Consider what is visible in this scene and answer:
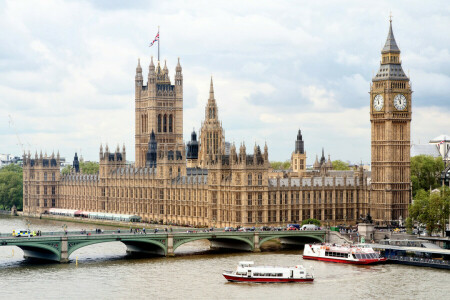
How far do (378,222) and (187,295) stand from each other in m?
65.2

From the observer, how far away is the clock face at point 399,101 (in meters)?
160

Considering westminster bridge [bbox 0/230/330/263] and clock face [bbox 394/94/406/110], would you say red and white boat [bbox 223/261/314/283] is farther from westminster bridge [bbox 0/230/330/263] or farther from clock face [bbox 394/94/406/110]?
clock face [bbox 394/94/406/110]

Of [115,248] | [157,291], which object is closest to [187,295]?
[157,291]

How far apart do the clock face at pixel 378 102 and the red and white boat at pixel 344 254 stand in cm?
3730

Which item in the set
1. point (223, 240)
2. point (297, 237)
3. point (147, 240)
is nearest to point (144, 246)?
point (147, 240)

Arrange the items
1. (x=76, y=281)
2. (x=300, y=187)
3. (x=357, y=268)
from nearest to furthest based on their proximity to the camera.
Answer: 1. (x=76, y=281)
2. (x=357, y=268)
3. (x=300, y=187)

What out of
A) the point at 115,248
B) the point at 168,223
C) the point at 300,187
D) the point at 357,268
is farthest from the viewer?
the point at 168,223

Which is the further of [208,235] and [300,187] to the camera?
[300,187]

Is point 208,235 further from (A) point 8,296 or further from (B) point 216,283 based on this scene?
(A) point 8,296

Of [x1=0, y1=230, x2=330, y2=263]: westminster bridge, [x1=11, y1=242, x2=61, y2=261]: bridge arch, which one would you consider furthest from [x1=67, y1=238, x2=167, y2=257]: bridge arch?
[x1=11, y1=242, x2=61, y2=261]: bridge arch

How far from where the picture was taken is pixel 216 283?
10912 cm

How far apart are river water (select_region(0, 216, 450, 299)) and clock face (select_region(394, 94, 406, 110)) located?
131ft

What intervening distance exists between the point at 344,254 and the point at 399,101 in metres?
42.2

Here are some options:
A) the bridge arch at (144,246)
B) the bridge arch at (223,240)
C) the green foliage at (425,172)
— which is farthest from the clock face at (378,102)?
the bridge arch at (144,246)
